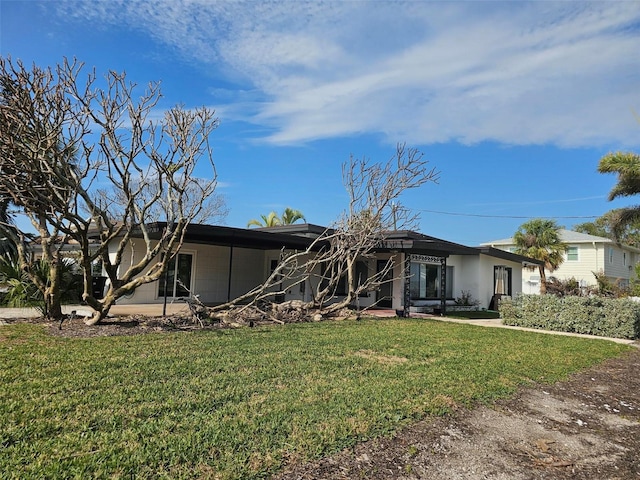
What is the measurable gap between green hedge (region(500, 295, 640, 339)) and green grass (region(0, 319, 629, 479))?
12.8 ft

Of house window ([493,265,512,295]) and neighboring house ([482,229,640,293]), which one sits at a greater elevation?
neighboring house ([482,229,640,293])

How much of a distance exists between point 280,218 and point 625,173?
20554 millimetres

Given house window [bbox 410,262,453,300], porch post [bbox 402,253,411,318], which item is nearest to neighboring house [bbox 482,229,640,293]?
house window [bbox 410,262,453,300]

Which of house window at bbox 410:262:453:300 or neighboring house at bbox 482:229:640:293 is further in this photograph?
neighboring house at bbox 482:229:640:293

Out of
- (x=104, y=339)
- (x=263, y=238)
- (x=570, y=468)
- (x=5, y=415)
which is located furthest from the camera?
(x=263, y=238)

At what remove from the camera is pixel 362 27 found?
10688mm

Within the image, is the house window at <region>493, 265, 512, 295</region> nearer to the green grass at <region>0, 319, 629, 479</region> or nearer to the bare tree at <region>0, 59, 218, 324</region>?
the green grass at <region>0, 319, 629, 479</region>

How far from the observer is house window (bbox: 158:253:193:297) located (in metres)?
17.3

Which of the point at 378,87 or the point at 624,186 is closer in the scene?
the point at 378,87

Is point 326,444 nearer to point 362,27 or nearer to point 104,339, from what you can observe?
point 104,339

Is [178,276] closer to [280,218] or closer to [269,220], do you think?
[269,220]

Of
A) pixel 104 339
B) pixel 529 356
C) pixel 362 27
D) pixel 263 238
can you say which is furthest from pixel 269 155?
pixel 529 356

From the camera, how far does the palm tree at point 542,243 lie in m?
25.7

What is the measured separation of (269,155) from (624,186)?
14.5 metres
